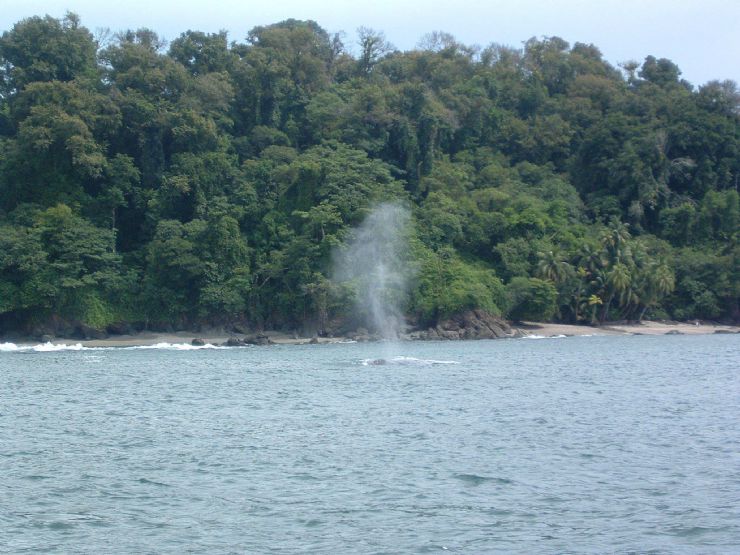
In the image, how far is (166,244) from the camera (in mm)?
66812

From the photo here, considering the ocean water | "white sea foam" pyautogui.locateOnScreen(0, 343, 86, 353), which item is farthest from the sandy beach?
"white sea foam" pyautogui.locateOnScreen(0, 343, 86, 353)

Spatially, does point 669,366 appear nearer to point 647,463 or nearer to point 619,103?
point 647,463

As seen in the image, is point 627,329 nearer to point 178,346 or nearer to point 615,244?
point 615,244

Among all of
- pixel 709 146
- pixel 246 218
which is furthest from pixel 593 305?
pixel 246 218

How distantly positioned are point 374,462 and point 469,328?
45736mm

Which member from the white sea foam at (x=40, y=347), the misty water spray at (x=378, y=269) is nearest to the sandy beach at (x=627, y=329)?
the misty water spray at (x=378, y=269)

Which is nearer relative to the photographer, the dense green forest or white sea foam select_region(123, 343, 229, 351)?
white sea foam select_region(123, 343, 229, 351)

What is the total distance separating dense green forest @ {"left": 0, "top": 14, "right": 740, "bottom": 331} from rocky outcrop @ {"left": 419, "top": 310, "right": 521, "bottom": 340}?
113 cm

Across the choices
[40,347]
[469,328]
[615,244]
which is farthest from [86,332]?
[615,244]

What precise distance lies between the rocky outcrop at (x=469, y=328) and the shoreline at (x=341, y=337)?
6.17 ft

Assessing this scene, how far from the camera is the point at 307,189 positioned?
7181 cm

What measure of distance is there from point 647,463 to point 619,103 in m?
73.7

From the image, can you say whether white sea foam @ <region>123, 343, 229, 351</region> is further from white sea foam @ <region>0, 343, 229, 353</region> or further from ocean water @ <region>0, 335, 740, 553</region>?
ocean water @ <region>0, 335, 740, 553</region>

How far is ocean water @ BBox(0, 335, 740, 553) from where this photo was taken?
15.7 m
